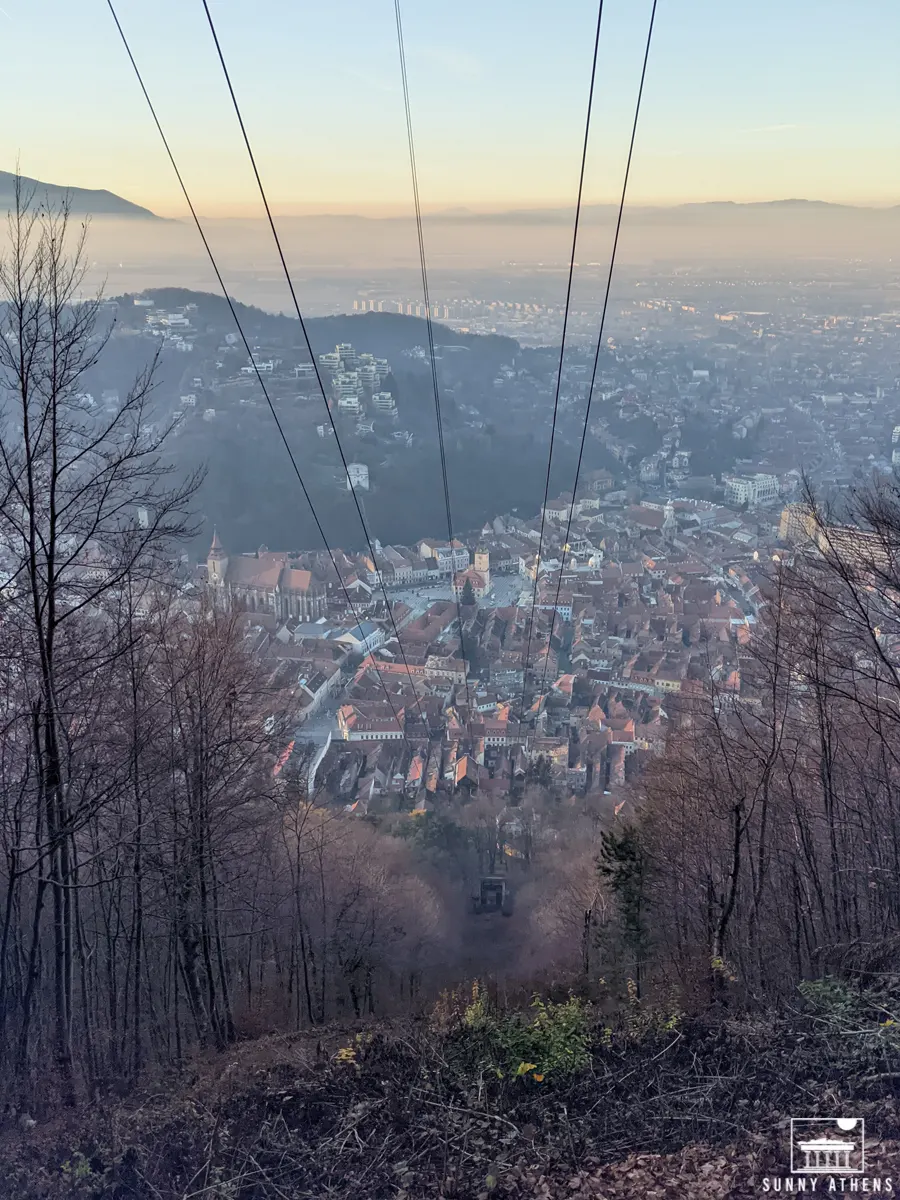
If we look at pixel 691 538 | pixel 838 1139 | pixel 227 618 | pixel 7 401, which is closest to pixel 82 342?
pixel 7 401

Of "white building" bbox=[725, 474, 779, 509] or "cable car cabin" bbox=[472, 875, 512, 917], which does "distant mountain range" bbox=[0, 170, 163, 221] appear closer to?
"cable car cabin" bbox=[472, 875, 512, 917]

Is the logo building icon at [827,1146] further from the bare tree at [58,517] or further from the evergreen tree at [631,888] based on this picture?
the evergreen tree at [631,888]

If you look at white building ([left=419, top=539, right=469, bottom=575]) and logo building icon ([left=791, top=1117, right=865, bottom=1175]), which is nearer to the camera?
logo building icon ([left=791, top=1117, right=865, bottom=1175])

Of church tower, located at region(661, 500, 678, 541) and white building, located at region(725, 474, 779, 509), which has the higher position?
white building, located at region(725, 474, 779, 509)

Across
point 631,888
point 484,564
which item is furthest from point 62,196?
point 484,564

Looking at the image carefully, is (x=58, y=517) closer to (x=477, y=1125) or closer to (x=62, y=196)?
(x=62, y=196)

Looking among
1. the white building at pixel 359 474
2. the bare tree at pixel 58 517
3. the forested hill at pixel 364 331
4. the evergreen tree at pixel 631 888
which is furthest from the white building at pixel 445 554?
the bare tree at pixel 58 517

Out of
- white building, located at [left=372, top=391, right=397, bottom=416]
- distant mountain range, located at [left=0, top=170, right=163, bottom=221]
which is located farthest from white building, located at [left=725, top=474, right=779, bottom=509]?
distant mountain range, located at [left=0, top=170, right=163, bottom=221]

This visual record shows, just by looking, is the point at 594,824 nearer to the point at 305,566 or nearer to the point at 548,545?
the point at 305,566
